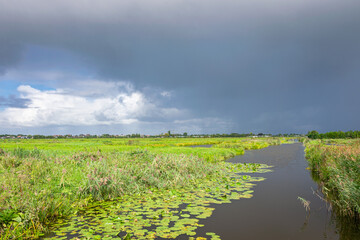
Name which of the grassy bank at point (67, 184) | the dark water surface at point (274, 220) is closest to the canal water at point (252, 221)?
the dark water surface at point (274, 220)

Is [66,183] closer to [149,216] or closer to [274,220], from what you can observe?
[149,216]

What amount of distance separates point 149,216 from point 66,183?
5.34 metres

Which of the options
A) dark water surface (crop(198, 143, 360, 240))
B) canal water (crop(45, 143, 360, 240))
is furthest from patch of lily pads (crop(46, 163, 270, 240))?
dark water surface (crop(198, 143, 360, 240))

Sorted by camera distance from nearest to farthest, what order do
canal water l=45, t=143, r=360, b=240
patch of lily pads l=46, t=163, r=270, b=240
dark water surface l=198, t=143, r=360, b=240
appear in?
patch of lily pads l=46, t=163, r=270, b=240 → canal water l=45, t=143, r=360, b=240 → dark water surface l=198, t=143, r=360, b=240

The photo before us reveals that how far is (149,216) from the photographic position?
9320 millimetres

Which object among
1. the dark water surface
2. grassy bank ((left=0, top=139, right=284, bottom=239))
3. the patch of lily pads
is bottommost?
the dark water surface

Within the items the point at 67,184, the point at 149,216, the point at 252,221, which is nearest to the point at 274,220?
the point at 252,221

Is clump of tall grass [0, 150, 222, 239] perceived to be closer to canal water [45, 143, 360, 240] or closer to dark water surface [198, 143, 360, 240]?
canal water [45, 143, 360, 240]

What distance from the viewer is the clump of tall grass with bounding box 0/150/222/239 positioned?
777 cm

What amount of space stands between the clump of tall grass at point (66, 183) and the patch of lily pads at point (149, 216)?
643 millimetres

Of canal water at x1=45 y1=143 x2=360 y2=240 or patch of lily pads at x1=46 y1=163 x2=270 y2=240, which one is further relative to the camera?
canal water at x1=45 y1=143 x2=360 y2=240

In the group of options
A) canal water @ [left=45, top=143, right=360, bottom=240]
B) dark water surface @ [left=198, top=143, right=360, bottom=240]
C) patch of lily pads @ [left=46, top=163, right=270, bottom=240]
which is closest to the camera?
patch of lily pads @ [left=46, top=163, right=270, bottom=240]

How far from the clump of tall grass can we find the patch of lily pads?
0.64 meters

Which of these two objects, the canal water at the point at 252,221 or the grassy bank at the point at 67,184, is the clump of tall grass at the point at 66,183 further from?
the canal water at the point at 252,221
